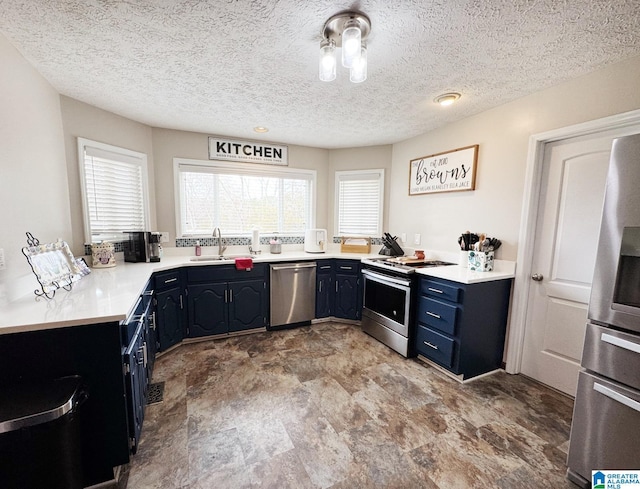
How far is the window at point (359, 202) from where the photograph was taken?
12.3 ft

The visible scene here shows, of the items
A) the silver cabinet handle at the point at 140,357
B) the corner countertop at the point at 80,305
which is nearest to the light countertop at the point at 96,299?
the corner countertop at the point at 80,305

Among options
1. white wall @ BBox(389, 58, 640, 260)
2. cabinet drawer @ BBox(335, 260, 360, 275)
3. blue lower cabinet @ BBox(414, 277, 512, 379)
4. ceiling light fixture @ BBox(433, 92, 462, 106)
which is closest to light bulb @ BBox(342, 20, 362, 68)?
ceiling light fixture @ BBox(433, 92, 462, 106)

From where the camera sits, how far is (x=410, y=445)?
162 cm

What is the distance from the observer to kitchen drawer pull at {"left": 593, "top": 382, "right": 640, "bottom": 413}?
117 cm

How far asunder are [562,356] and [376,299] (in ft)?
5.25

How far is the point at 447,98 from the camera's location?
87.4 inches

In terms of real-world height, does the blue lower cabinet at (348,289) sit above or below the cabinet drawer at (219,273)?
below

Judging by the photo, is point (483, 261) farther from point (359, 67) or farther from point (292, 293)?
point (292, 293)

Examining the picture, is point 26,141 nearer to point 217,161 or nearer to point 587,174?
point 217,161

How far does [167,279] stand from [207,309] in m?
0.53

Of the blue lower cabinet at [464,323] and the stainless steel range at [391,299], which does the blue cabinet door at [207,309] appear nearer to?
the stainless steel range at [391,299]

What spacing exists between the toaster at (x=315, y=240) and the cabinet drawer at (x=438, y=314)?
154 cm

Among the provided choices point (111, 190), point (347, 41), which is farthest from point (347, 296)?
point (111, 190)

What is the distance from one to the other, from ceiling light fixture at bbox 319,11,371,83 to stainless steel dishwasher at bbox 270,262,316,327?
2144 mm
